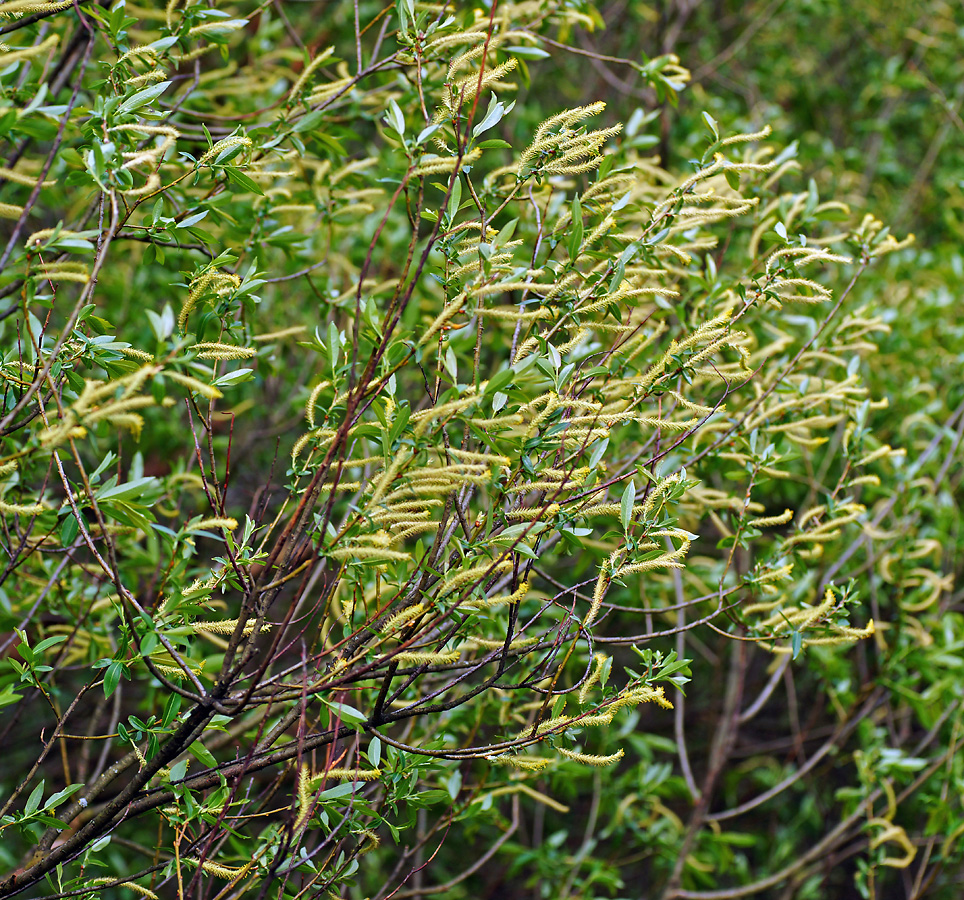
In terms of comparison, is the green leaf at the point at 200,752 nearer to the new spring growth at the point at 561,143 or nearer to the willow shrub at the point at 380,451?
the willow shrub at the point at 380,451

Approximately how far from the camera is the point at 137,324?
364 cm

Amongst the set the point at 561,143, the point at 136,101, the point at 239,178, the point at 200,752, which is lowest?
the point at 200,752

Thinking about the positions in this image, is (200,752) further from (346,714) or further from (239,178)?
(239,178)

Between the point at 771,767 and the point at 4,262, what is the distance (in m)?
4.66

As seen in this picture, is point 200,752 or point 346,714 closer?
point 346,714

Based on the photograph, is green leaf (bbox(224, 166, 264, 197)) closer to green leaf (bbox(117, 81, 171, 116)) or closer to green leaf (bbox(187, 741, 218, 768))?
green leaf (bbox(117, 81, 171, 116))

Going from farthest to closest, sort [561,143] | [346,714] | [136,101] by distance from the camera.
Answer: [561,143]
[136,101]
[346,714]

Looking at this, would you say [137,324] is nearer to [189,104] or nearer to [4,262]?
[189,104]

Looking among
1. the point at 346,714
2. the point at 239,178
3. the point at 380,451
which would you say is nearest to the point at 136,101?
the point at 239,178

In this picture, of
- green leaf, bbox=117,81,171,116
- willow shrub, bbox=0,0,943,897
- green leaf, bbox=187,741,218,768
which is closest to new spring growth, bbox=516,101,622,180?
willow shrub, bbox=0,0,943,897

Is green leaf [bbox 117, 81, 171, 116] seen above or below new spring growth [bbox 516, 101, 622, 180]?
below

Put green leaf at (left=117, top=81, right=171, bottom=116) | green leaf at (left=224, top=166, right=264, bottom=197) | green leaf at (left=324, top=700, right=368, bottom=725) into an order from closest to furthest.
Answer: green leaf at (left=324, top=700, right=368, bottom=725), green leaf at (left=117, top=81, right=171, bottom=116), green leaf at (left=224, top=166, right=264, bottom=197)

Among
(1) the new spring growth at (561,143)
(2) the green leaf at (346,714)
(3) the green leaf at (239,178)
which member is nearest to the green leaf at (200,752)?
(2) the green leaf at (346,714)

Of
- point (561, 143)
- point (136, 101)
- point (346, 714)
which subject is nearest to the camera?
point (346, 714)
